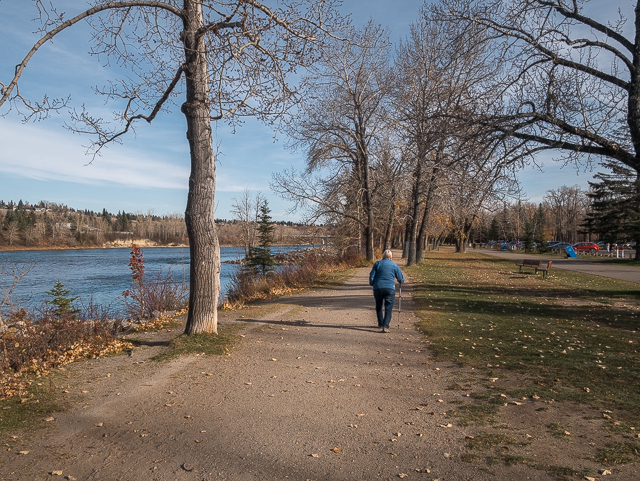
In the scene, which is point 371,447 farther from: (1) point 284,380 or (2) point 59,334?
(2) point 59,334

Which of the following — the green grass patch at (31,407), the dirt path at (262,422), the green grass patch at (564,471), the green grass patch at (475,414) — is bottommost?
the dirt path at (262,422)

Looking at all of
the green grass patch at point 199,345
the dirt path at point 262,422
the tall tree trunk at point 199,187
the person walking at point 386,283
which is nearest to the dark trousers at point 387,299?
the person walking at point 386,283

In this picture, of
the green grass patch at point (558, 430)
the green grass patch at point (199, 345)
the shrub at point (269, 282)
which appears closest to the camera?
the green grass patch at point (558, 430)

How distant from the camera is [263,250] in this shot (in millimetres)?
27156

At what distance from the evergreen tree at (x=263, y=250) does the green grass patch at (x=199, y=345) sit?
17584 mm

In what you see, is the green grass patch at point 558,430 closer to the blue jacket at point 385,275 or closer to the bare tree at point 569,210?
the blue jacket at point 385,275

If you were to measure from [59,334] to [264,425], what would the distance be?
4647mm

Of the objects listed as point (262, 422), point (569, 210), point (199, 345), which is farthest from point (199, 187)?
point (569, 210)

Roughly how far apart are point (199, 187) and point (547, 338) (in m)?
7.05

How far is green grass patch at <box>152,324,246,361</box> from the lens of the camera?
6.76 metres

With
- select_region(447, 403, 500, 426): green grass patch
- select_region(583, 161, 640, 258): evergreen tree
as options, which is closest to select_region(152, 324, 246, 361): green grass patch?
select_region(447, 403, 500, 426): green grass patch

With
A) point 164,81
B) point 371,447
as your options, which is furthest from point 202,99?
point 371,447

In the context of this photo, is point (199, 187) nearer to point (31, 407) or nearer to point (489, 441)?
point (31, 407)

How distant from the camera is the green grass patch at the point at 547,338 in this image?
5.59 m
